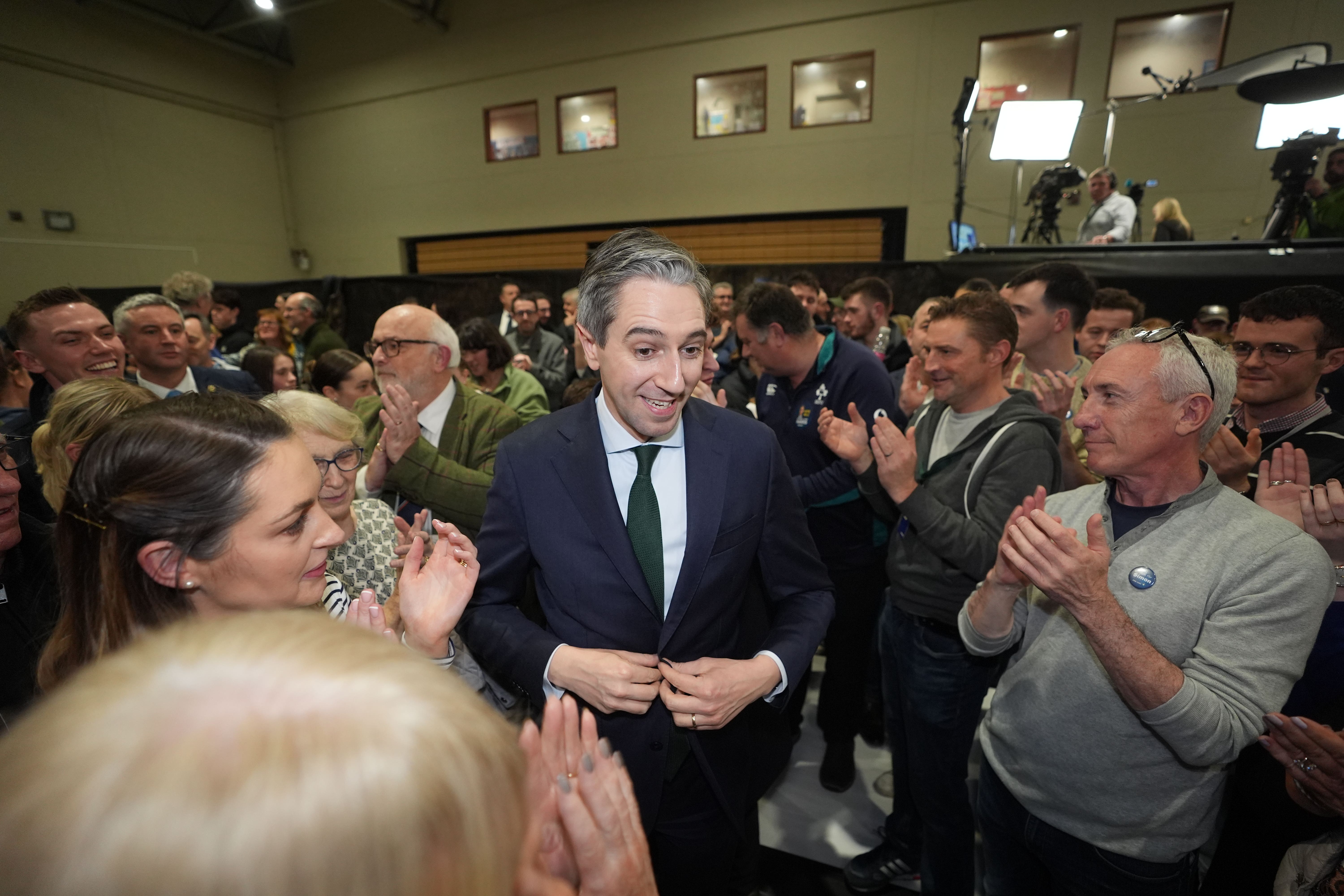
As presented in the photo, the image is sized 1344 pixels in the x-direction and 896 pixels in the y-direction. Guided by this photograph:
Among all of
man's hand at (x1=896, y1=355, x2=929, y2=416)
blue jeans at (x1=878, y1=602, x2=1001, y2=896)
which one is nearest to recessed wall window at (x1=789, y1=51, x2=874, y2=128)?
man's hand at (x1=896, y1=355, x2=929, y2=416)

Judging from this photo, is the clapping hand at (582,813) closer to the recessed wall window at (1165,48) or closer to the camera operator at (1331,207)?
the camera operator at (1331,207)

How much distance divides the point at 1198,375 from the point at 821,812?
2253mm

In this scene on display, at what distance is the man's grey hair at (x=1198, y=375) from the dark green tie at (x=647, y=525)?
1.21m

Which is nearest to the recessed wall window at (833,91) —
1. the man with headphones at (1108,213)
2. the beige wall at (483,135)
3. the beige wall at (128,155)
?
the beige wall at (483,135)

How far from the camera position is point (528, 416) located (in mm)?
3637

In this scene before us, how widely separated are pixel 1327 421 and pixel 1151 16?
376 inches

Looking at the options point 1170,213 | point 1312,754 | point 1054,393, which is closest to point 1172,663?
point 1312,754

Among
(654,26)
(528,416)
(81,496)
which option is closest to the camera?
(81,496)

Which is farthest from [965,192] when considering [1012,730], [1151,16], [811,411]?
[1012,730]

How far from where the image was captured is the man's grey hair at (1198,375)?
1388 mm

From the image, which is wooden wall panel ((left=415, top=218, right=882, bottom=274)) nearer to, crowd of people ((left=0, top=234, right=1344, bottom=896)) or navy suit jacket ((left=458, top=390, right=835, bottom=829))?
crowd of people ((left=0, top=234, right=1344, bottom=896))

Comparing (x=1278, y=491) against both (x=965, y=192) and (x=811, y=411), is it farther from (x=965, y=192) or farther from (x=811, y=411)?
(x=965, y=192)

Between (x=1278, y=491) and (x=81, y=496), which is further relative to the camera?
(x=1278, y=491)

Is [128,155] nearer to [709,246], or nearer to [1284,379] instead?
[709,246]
